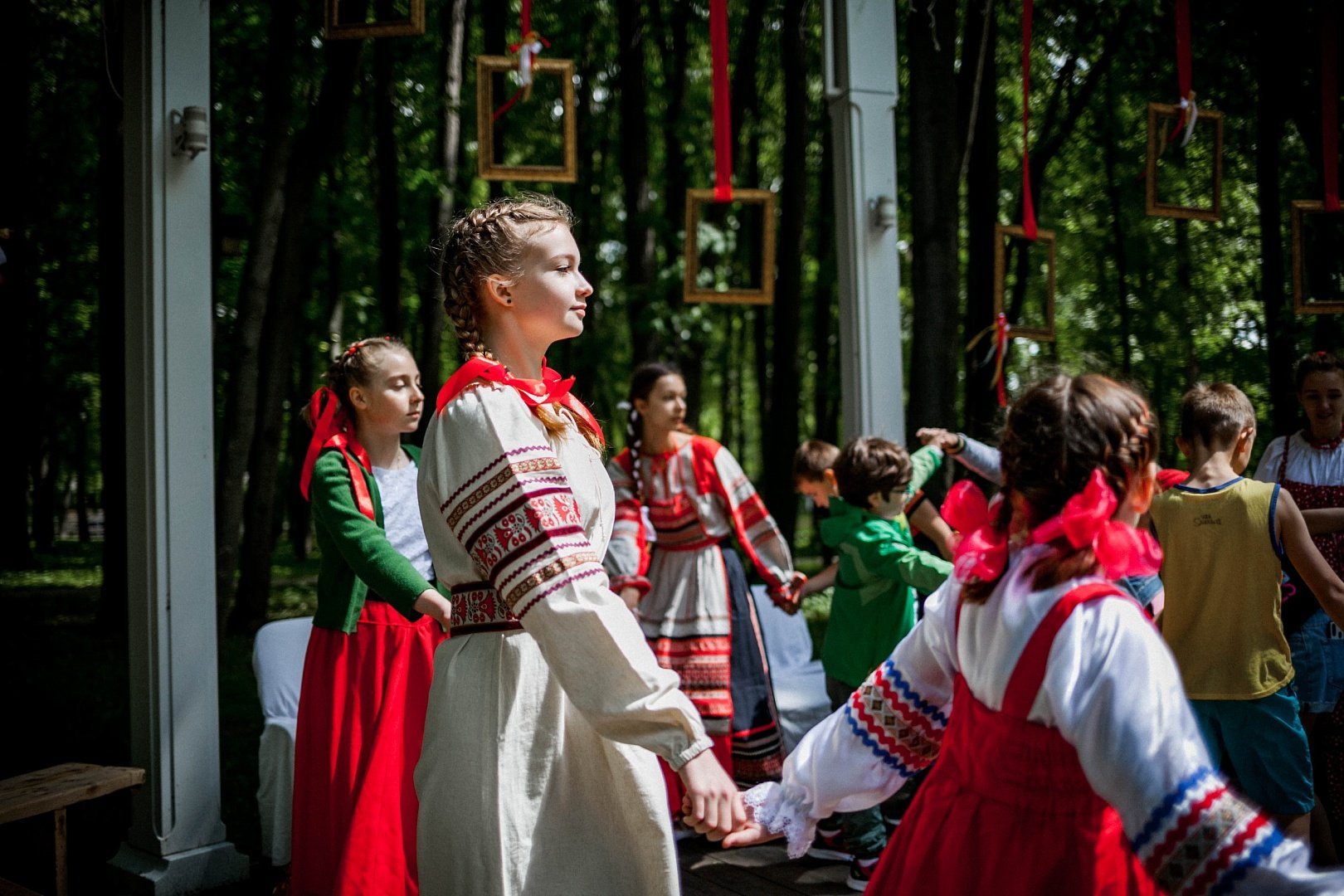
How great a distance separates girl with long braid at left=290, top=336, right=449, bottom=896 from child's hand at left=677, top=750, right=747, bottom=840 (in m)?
1.44

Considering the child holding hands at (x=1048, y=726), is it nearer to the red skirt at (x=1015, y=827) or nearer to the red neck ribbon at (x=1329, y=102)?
the red skirt at (x=1015, y=827)

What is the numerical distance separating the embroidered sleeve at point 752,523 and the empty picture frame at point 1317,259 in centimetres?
266

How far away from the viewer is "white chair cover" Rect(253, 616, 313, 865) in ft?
13.8

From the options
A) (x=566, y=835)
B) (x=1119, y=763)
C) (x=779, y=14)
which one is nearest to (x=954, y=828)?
(x=1119, y=763)

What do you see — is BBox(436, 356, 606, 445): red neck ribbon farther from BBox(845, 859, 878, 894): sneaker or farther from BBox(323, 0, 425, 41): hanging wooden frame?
BBox(845, 859, 878, 894): sneaker

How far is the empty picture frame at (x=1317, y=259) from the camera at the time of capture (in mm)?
5262

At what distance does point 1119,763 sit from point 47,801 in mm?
2741

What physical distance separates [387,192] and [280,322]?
173 centimetres

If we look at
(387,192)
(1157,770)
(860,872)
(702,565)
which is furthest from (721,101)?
(387,192)

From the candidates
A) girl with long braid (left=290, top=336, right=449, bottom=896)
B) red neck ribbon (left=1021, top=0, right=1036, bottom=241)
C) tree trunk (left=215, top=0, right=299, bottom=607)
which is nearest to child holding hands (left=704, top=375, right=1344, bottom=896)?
girl with long braid (left=290, top=336, right=449, bottom=896)

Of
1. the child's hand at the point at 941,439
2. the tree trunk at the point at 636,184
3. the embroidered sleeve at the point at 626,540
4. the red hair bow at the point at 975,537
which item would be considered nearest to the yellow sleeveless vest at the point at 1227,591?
the child's hand at the point at 941,439

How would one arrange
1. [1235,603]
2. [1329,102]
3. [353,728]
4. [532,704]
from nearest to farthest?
[532,704], [353,728], [1235,603], [1329,102]

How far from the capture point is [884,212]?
4.54 metres

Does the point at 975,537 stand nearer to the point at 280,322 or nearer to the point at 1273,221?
the point at 1273,221
